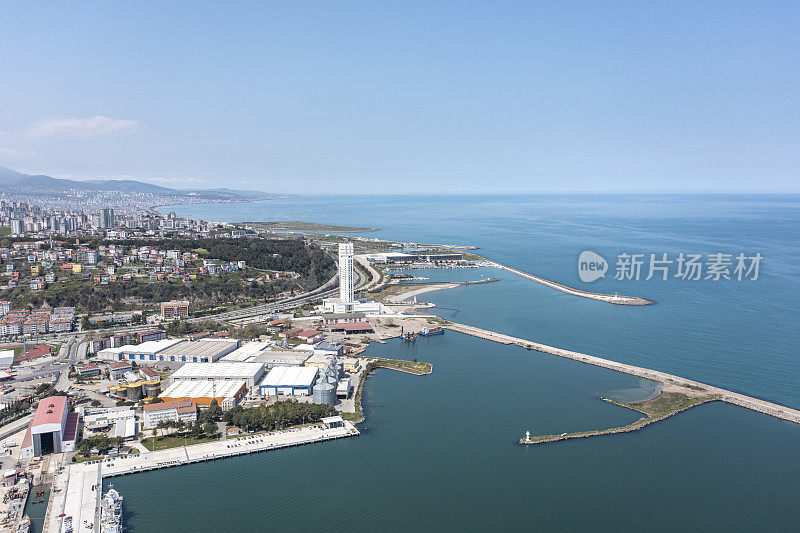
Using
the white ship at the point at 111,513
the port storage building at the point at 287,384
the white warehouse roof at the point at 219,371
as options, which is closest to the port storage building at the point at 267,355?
the white warehouse roof at the point at 219,371

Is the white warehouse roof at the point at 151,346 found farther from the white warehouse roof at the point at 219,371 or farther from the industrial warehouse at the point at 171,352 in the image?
the white warehouse roof at the point at 219,371

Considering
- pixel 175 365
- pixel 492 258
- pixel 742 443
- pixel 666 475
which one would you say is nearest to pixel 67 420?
pixel 175 365

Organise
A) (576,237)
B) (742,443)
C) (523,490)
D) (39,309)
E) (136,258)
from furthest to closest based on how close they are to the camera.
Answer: (576,237)
(136,258)
(39,309)
(742,443)
(523,490)

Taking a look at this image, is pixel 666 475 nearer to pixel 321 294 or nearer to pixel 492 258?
pixel 321 294

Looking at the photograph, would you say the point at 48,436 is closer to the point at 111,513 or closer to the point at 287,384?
the point at 111,513

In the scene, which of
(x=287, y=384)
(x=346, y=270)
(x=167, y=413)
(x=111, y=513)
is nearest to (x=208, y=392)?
(x=167, y=413)
